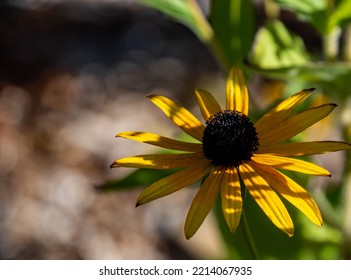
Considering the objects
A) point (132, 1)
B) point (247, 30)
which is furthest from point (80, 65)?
point (247, 30)

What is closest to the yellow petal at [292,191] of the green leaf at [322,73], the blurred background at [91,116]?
the green leaf at [322,73]

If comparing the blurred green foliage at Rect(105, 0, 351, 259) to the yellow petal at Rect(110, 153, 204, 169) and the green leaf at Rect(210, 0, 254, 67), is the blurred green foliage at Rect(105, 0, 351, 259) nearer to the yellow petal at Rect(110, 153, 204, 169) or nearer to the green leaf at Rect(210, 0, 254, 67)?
the green leaf at Rect(210, 0, 254, 67)

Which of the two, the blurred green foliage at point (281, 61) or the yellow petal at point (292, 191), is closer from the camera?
the yellow petal at point (292, 191)

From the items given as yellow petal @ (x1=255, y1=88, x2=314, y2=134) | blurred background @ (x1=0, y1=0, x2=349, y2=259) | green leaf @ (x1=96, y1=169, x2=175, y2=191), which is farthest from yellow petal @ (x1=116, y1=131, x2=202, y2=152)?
blurred background @ (x1=0, y1=0, x2=349, y2=259)

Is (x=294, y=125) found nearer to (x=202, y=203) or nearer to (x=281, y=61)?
(x=202, y=203)

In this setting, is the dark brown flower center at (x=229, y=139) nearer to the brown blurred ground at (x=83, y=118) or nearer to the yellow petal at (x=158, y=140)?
the yellow petal at (x=158, y=140)

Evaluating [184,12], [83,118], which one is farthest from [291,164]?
[83,118]
